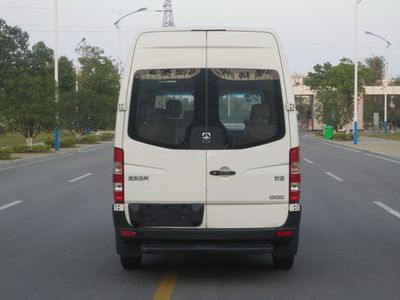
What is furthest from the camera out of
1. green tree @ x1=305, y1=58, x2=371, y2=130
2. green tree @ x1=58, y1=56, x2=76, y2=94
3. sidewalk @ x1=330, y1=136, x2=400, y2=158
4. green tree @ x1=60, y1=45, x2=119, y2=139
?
green tree @ x1=58, y1=56, x2=76, y2=94

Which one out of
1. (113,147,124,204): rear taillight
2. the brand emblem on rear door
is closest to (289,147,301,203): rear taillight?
the brand emblem on rear door

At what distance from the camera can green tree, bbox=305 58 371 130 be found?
55.2m

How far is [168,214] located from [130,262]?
1.02 meters

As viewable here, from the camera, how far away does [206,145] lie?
20.0 ft

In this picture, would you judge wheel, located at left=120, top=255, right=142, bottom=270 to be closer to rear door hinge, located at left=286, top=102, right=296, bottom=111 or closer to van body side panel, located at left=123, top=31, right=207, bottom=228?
van body side panel, located at left=123, top=31, right=207, bottom=228

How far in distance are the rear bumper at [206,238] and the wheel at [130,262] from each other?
1.95ft

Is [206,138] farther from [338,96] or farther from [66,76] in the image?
[66,76]

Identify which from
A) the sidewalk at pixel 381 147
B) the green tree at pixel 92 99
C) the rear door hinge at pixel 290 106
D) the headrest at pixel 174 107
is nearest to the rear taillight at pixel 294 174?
the rear door hinge at pixel 290 106

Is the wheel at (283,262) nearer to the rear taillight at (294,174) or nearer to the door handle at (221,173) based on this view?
the rear taillight at (294,174)

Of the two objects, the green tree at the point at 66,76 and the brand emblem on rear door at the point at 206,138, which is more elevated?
the green tree at the point at 66,76

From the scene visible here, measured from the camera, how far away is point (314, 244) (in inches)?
331

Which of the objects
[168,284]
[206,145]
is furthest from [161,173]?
[168,284]

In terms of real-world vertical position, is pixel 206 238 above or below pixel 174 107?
below

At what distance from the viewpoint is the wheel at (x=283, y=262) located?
6.78 metres
